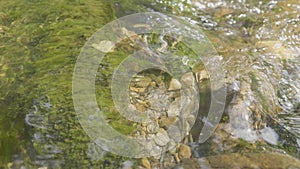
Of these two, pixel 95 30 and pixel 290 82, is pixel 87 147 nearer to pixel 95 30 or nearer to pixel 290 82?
pixel 95 30

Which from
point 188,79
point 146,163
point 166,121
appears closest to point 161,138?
point 166,121

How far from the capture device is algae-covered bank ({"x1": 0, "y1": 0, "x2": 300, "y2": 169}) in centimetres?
302

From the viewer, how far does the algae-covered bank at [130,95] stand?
3.02 meters

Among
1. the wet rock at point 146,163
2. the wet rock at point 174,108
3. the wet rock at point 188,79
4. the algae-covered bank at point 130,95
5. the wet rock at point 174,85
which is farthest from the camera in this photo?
the wet rock at point 188,79

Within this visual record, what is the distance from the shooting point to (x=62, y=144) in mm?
2988

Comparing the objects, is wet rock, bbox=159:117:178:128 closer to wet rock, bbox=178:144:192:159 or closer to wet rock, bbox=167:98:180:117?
wet rock, bbox=167:98:180:117

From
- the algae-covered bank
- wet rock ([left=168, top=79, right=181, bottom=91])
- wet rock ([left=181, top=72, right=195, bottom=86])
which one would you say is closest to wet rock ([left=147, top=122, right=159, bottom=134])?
the algae-covered bank

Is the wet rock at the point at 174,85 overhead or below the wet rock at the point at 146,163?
overhead

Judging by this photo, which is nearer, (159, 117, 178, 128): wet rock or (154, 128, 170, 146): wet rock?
(154, 128, 170, 146): wet rock

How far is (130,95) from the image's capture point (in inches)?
148

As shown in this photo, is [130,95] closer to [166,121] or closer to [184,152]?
[166,121]

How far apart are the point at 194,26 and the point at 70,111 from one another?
3.24 metres

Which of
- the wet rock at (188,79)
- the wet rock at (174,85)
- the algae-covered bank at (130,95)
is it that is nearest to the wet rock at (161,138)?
the algae-covered bank at (130,95)

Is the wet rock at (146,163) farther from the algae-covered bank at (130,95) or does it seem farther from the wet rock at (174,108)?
the wet rock at (174,108)
